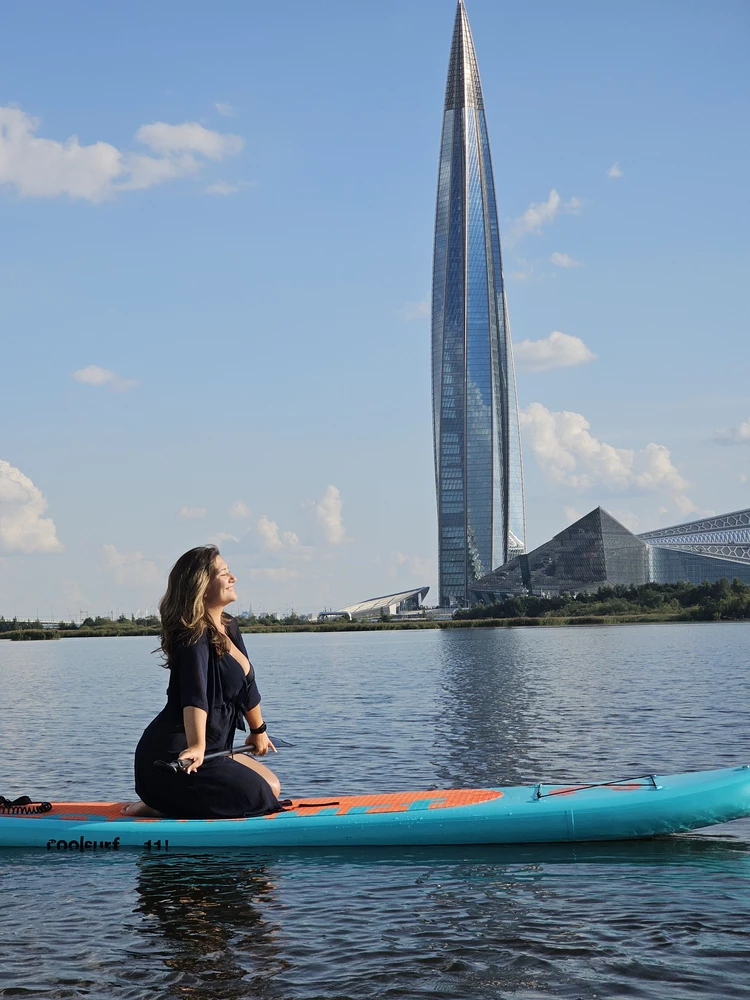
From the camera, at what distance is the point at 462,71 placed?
466 ft

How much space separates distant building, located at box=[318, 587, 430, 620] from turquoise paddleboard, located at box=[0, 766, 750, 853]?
155 meters

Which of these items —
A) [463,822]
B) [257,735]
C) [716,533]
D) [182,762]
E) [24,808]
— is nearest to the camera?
[182,762]

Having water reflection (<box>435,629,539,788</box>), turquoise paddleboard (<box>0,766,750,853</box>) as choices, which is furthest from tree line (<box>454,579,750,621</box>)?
turquoise paddleboard (<box>0,766,750,853</box>)

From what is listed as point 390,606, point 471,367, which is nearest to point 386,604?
point 390,606

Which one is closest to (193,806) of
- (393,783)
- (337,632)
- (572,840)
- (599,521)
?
(572,840)

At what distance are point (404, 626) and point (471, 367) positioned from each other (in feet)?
123

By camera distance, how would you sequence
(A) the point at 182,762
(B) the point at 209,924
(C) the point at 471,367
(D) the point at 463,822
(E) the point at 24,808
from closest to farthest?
(B) the point at 209,924 → (A) the point at 182,762 → (D) the point at 463,822 → (E) the point at 24,808 → (C) the point at 471,367

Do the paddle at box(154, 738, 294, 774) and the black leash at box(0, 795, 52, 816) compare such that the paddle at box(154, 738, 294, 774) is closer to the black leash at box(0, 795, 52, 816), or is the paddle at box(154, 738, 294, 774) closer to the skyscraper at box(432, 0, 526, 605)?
the black leash at box(0, 795, 52, 816)

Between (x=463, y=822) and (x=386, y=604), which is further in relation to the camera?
(x=386, y=604)

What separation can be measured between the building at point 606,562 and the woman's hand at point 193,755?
109 meters

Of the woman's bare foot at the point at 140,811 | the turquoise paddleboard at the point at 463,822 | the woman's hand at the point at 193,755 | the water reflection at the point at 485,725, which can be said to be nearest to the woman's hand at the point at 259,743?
the woman's hand at the point at 193,755

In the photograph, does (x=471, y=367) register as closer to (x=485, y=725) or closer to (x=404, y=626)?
(x=404, y=626)

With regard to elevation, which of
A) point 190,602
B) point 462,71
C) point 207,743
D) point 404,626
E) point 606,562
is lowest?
point 207,743

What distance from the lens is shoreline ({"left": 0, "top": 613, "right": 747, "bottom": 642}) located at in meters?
86.2
